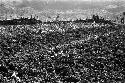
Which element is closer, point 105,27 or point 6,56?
point 6,56

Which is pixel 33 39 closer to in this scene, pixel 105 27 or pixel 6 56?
pixel 6 56

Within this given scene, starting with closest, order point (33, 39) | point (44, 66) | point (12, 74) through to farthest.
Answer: point (12, 74) < point (44, 66) < point (33, 39)

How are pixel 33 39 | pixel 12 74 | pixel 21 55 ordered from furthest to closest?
1. pixel 33 39
2. pixel 21 55
3. pixel 12 74

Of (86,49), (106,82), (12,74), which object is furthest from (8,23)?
(106,82)

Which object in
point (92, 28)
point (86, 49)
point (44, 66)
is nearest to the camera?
point (44, 66)

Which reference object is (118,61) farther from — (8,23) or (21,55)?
(8,23)

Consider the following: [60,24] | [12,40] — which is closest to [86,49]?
[12,40]

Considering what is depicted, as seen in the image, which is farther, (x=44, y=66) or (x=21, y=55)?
(x=21, y=55)
